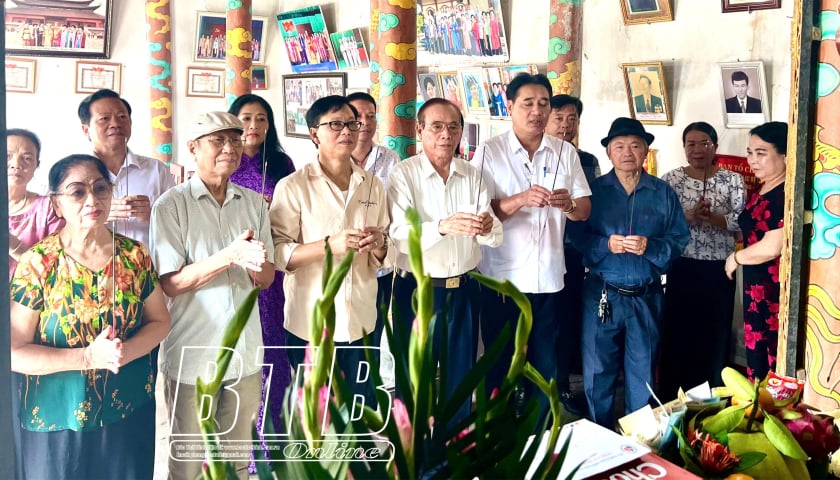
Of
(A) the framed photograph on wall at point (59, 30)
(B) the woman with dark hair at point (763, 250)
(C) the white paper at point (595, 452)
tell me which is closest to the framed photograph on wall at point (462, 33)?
(B) the woman with dark hair at point (763, 250)

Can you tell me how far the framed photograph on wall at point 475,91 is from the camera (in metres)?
4.54

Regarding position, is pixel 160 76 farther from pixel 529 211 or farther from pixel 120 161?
pixel 529 211

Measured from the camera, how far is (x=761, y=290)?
2.90 metres

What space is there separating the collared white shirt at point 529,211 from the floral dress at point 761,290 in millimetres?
663

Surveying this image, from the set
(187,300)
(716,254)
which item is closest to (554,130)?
(716,254)

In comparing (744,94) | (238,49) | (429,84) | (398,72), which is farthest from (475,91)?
(238,49)

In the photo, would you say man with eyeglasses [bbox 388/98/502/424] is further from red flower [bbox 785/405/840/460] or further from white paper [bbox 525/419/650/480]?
red flower [bbox 785/405/840/460]

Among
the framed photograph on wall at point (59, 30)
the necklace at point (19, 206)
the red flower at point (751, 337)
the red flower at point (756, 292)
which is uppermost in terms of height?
the framed photograph on wall at point (59, 30)

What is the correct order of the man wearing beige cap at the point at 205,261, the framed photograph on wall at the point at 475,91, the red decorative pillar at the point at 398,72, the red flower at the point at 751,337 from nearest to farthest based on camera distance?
the man wearing beige cap at the point at 205,261 < the red decorative pillar at the point at 398,72 < the red flower at the point at 751,337 < the framed photograph on wall at the point at 475,91

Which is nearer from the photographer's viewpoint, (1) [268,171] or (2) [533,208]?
(1) [268,171]

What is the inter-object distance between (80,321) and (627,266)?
6.60 feet

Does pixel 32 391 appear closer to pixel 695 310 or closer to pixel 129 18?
pixel 129 18

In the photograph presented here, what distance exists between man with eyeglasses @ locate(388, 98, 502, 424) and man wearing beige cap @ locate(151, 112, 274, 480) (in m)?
0.62

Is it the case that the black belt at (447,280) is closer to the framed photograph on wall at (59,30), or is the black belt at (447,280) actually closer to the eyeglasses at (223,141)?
the eyeglasses at (223,141)
